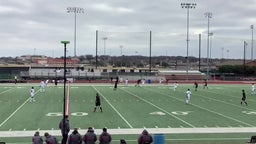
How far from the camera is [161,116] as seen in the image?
85.8 feet

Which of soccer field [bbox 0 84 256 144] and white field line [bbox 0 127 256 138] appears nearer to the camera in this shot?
soccer field [bbox 0 84 256 144]

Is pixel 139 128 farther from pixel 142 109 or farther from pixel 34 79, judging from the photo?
pixel 34 79

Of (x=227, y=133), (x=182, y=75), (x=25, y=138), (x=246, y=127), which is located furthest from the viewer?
(x=182, y=75)

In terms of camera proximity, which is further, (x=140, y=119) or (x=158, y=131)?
(x=140, y=119)

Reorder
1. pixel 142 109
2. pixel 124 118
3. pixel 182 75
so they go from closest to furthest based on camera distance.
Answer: pixel 124 118, pixel 142 109, pixel 182 75

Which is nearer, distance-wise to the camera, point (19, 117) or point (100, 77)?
point (19, 117)

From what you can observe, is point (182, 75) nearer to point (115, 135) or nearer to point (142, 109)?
point (142, 109)

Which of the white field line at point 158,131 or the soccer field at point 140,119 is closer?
the soccer field at point 140,119

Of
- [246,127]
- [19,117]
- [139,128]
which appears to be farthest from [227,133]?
[19,117]

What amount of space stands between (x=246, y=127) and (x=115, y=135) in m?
7.11

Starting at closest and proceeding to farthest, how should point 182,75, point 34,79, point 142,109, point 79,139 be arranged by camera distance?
point 79,139, point 142,109, point 34,79, point 182,75

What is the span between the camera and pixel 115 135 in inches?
768

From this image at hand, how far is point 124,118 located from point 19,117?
601 centimetres

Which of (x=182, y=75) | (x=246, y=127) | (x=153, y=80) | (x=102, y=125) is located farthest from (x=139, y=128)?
(x=182, y=75)
